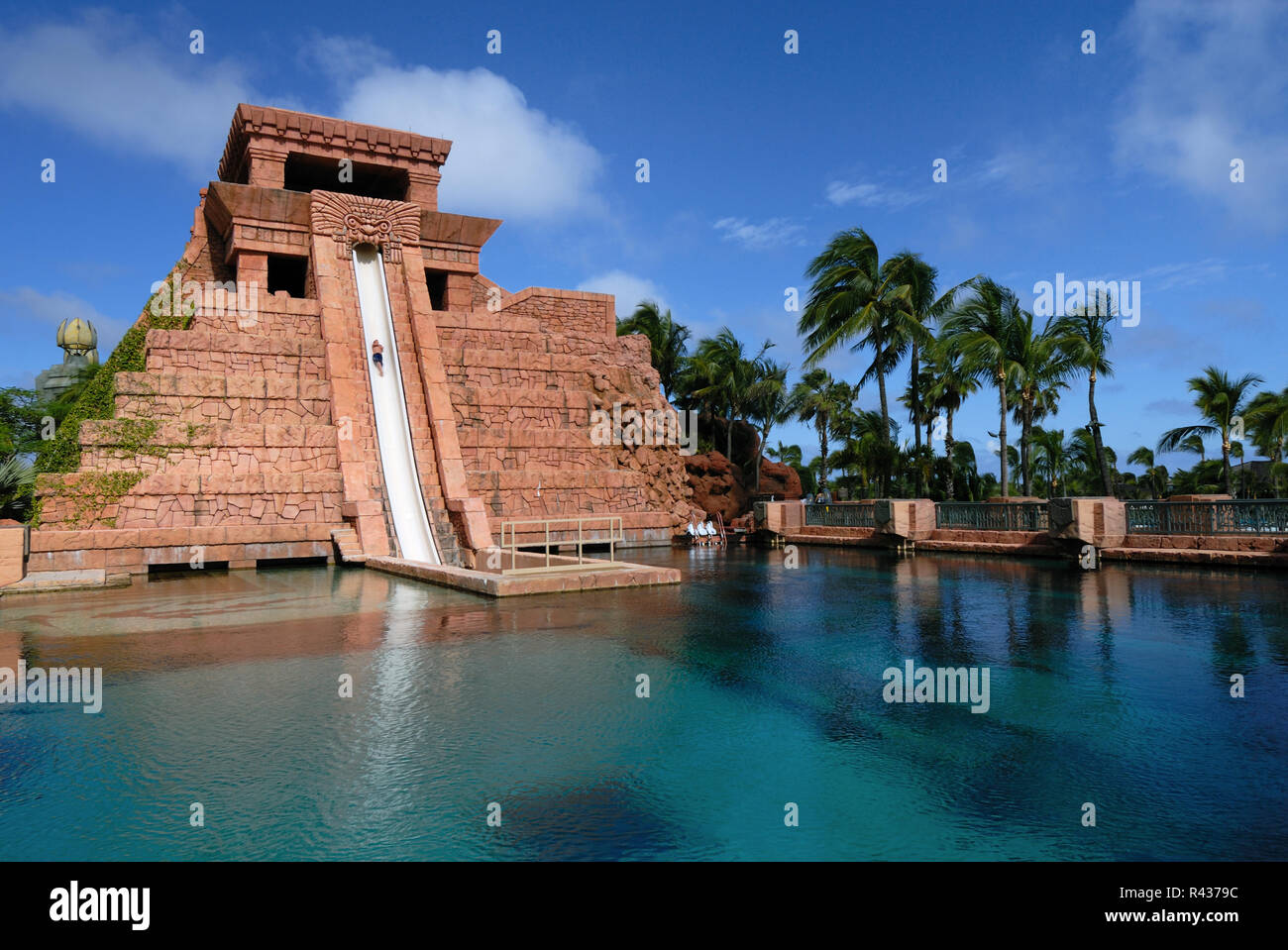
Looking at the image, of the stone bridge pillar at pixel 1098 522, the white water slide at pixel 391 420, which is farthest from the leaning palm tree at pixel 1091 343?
the white water slide at pixel 391 420

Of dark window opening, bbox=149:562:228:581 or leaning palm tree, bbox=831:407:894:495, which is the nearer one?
dark window opening, bbox=149:562:228:581

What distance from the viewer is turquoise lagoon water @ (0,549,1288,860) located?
3.85 m

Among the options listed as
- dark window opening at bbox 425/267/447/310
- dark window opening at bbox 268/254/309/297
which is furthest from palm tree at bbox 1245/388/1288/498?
dark window opening at bbox 268/254/309/297

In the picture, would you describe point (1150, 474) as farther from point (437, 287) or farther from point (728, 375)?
point (437, 287)

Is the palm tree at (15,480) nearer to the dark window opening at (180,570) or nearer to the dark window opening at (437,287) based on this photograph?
the dark window opening at (180,570)

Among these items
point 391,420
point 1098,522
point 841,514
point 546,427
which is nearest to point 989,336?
point 841,514

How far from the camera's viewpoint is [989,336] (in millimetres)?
25812

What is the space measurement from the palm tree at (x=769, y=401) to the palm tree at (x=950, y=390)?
24.5 ft

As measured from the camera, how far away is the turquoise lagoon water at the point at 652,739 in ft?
12.6

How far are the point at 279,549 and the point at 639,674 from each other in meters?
13.8

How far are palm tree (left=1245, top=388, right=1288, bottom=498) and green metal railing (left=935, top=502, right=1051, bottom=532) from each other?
17768mm

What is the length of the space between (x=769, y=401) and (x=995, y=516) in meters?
21.2

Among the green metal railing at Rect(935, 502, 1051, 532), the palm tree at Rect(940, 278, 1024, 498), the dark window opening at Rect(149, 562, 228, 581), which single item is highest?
the palm tree at Rect(940, 278, 1024, 498)

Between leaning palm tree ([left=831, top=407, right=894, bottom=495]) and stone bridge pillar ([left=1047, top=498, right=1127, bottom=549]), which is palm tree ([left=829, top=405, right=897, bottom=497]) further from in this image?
stone bridge pillar ([left=1047, top=498, right=1127, bottom=549])
